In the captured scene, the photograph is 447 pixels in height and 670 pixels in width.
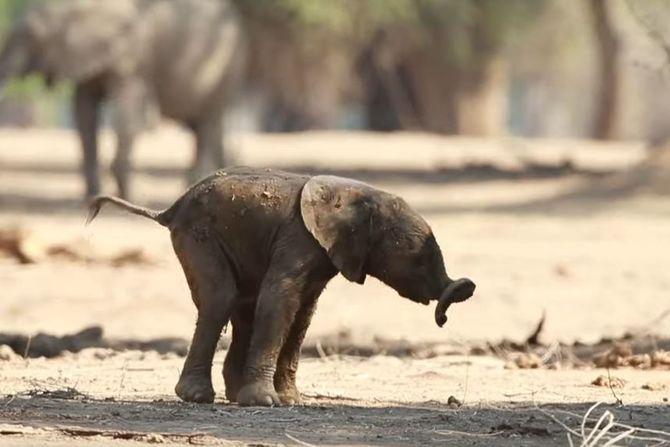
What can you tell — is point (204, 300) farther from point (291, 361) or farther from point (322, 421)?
point (322, 421)

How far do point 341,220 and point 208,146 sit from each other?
13.8 metres

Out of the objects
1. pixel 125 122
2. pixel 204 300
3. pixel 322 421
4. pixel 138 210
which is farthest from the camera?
pixel 125 122

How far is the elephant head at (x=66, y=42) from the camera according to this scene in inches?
712

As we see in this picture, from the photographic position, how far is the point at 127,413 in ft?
21.5

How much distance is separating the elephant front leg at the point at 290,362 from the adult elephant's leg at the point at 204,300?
0.90ft

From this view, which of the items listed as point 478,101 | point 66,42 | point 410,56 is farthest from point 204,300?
point 478,101

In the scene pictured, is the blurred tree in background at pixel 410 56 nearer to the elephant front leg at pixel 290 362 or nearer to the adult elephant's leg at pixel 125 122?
the adult elephant's leg at pixel 125 122

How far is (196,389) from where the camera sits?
23.3 ft

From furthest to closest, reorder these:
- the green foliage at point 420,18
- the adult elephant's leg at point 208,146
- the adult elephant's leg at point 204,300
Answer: the green foliage at point 420,18 → the adult elephant's leg at point 208,146 → the adult elephant's leg at point 204,300

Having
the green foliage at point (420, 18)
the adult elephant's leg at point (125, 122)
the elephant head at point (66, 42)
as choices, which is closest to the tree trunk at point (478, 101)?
the green foliage at point (420, 18)

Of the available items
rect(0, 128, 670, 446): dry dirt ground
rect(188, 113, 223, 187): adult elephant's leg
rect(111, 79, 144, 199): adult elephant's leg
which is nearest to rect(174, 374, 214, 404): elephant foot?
rect(0, 128, 670, 446): dry dirt ground

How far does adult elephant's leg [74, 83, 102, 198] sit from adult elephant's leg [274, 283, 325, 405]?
1200 cm

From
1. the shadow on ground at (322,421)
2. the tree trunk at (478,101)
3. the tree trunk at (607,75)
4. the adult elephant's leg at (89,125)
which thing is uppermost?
the tree trunk at (607,75)

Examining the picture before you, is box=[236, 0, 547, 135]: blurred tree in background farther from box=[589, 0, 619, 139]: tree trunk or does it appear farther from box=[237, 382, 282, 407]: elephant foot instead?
box=[237, 382, 282, 407]: elephant foot
